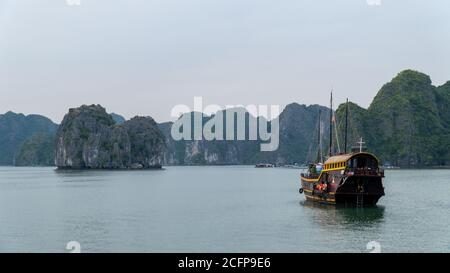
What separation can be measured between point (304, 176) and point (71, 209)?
30851 millimetres

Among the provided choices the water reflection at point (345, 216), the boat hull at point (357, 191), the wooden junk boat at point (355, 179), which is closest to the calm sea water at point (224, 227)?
the water reflection at point (345, 216)

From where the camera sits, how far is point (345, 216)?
168ft

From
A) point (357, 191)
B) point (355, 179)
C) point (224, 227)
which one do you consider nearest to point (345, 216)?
point (355, 179)

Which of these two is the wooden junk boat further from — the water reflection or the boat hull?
the water reflection

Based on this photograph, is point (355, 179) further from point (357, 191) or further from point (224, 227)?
point (224, 227)

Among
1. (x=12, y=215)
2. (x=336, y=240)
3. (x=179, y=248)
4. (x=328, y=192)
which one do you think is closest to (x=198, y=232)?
(x=179, y=248)

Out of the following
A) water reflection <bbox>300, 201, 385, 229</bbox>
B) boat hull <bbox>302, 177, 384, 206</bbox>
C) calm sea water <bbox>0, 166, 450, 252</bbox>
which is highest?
boat hull <bbox>302, 177, 384, 206</bbox>

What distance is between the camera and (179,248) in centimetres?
Answer: 3559

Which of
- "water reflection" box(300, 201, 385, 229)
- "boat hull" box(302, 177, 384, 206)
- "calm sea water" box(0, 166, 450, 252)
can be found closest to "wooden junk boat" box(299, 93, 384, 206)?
"boat hull" box(302, 177, 384, 206)

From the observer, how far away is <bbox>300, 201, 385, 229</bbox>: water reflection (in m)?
46.2

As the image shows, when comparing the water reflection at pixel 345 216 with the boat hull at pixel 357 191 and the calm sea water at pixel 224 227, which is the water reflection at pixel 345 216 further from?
the boat hull at pixel 357 191

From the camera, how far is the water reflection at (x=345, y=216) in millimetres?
46156

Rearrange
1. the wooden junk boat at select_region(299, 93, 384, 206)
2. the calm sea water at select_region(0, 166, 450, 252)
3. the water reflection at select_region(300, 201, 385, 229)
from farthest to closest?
the wooden junk boat at select_region(299, 93, 384, 206) → the water reflection at select_region(300, 201, 385, 229) → the calm sea water at select_region(0, 166, 450, 252)
